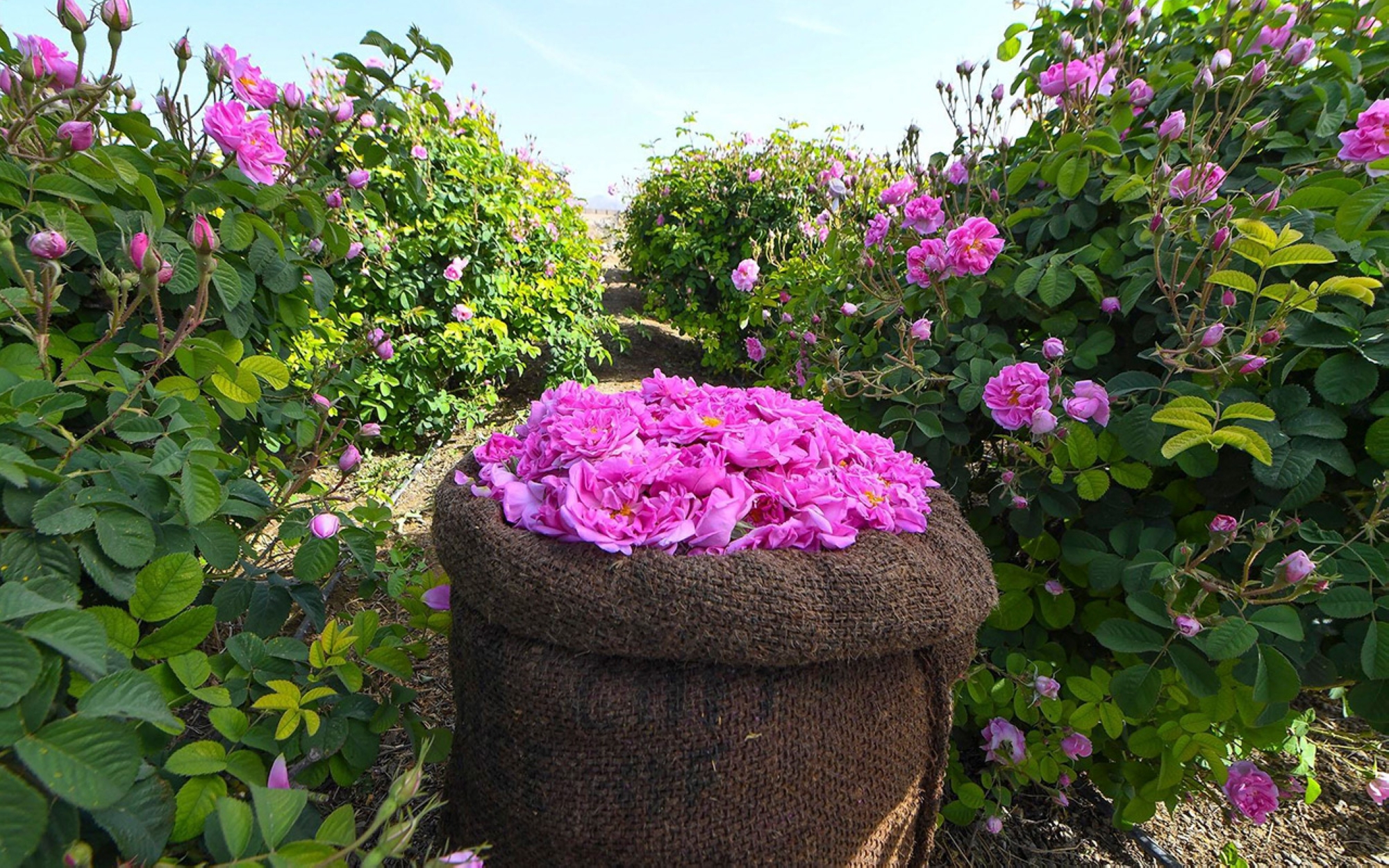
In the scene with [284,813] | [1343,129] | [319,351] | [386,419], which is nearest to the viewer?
[284,813]

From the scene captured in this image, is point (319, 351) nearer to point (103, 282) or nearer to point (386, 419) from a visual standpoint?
point (386, 419)

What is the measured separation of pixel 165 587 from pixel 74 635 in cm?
38

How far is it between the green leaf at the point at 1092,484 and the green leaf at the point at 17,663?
1485mm

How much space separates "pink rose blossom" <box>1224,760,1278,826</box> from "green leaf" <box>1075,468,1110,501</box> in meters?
0.59

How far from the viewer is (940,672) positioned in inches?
45.7

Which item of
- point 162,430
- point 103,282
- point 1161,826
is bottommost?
point 1161,826

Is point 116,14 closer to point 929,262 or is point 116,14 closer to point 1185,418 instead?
point 929,262

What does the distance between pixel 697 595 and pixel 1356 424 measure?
124cm

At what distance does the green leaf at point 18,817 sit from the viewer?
1.71 ft

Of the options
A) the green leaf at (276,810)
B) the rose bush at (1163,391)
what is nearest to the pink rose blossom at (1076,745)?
the rose bush at (1163,391)

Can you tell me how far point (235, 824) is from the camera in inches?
24.6

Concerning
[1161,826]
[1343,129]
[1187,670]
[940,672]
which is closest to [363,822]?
[940,672]

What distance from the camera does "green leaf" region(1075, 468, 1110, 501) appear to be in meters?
1.26

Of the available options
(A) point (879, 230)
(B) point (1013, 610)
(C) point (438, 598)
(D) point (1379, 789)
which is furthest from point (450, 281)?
(D) point (1379, 789)
